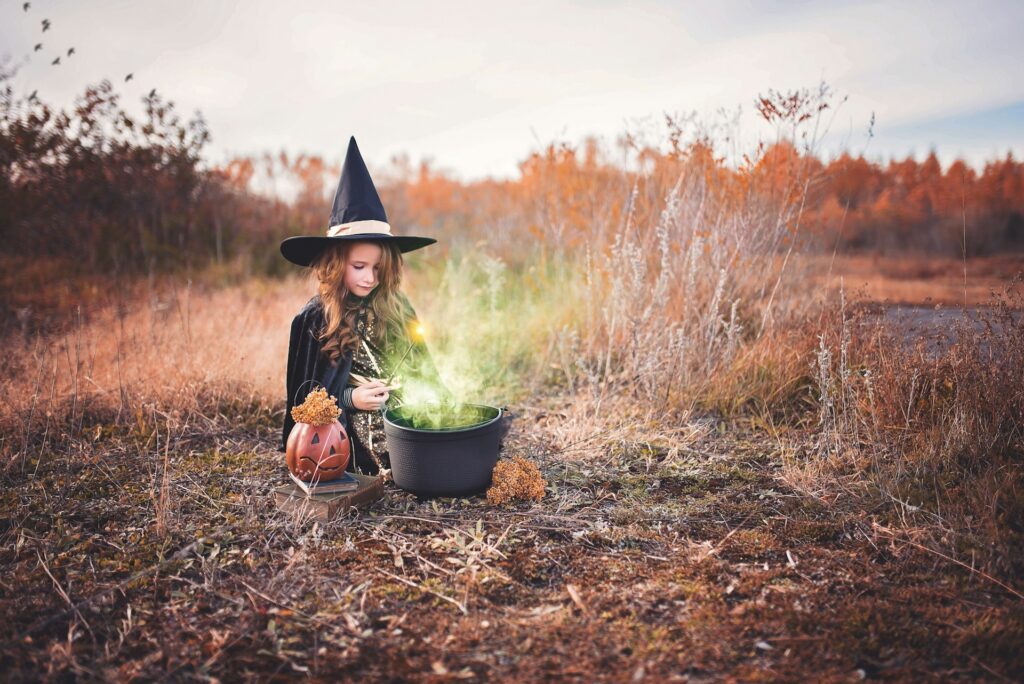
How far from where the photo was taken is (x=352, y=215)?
2.81 m

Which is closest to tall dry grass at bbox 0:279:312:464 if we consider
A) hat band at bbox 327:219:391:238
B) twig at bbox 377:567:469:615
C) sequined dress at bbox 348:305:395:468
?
sequined dress at bbox 348:305:395:468

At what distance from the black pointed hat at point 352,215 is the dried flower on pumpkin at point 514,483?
123cm

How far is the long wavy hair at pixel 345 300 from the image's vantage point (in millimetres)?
2943

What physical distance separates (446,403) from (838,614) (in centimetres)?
174

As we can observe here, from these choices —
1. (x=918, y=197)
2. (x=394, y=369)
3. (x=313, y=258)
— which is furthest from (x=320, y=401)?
(x=918, y=197)

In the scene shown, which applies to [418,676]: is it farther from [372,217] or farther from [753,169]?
[753,169]

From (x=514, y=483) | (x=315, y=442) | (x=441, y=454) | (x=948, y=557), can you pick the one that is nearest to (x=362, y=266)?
(x=315, y=442)

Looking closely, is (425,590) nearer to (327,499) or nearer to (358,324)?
(327,499)

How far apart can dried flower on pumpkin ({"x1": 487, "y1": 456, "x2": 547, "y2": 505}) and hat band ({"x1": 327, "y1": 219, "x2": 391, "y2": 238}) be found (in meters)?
1.25

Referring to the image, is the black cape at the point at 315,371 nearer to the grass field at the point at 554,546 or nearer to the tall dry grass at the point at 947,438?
the grass field at the point at 554,546

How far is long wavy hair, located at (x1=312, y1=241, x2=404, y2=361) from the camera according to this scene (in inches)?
116

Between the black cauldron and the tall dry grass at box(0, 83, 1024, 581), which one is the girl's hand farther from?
the tall dry grass at box(0, 83, 1024, 581)

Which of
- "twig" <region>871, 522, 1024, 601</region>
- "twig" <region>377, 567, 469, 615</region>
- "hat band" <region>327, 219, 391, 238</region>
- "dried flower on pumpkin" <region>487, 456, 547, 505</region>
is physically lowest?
"twig" <region>377, 567, 469, 615</region>

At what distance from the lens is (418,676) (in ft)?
5.67
